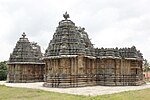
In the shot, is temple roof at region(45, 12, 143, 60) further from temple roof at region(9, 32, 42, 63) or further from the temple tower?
temple roof at region(9, 32, 42, 63)

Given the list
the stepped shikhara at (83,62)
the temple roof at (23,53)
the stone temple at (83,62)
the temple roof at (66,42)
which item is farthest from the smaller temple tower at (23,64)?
the temple roof at (66,42)

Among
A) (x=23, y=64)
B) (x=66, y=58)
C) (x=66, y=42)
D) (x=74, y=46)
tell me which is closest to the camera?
(x=66, y=58)

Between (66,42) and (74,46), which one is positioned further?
(66,42)

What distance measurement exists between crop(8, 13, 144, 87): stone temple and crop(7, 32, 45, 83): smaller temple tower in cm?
726

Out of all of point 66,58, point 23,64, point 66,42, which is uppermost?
point 66,42

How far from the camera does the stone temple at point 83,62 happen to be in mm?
25438

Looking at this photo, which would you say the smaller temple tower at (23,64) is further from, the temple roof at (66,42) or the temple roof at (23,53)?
the temple roof at (66,42)

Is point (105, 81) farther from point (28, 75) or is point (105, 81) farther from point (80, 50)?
point (28, 75)

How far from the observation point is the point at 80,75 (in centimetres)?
2583

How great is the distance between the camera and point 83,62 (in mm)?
26719

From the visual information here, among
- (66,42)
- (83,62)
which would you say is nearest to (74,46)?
(66,42)

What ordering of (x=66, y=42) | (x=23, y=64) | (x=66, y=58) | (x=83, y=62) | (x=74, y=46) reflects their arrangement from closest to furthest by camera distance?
1. (x=66, y=58)
2. (x=74, y=46)
3. (x=66, y=42)
4. (x=83, y=62)
5. (x=23, y=64)

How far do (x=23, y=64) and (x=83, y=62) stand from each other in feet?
40.4

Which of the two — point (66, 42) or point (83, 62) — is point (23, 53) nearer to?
point (66, 42)
